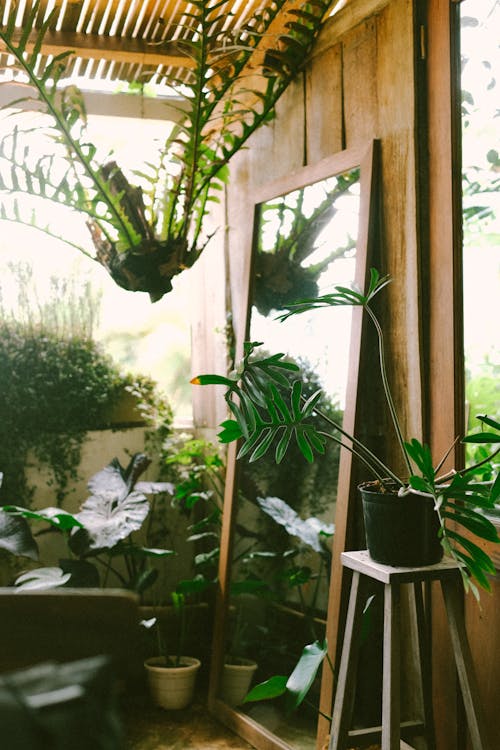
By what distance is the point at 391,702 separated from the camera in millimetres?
2064

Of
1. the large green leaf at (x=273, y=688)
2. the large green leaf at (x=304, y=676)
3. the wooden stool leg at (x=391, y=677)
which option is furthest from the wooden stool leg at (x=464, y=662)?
the large green leaf at (x=273, y=688)

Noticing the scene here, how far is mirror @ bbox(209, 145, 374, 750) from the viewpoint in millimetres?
2791

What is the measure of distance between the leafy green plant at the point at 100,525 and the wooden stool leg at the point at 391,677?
1350mm

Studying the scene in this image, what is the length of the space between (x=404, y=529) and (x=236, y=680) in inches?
60.0

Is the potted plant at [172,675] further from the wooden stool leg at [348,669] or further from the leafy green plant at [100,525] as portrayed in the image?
the wooden stool leg at [348,669]

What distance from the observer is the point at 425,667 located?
7.83ft

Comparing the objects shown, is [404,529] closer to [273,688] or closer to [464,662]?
[464,662]

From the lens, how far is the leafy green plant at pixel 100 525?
3126 mm

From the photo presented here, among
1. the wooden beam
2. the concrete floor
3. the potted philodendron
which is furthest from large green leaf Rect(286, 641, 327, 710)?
the wooden beam

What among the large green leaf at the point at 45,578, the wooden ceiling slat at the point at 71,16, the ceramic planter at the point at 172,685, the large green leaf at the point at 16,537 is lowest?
the ceramic planter at the point at 172,685

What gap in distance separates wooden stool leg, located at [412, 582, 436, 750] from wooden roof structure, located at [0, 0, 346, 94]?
2.16m

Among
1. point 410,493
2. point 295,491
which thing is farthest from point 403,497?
→ point 295,491

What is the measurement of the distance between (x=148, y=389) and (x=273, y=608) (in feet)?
4.17

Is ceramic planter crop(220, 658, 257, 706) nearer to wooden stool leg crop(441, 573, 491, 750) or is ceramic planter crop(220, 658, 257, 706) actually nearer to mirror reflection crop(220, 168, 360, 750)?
mirror reflection crop(220, 168, 360, 750)
